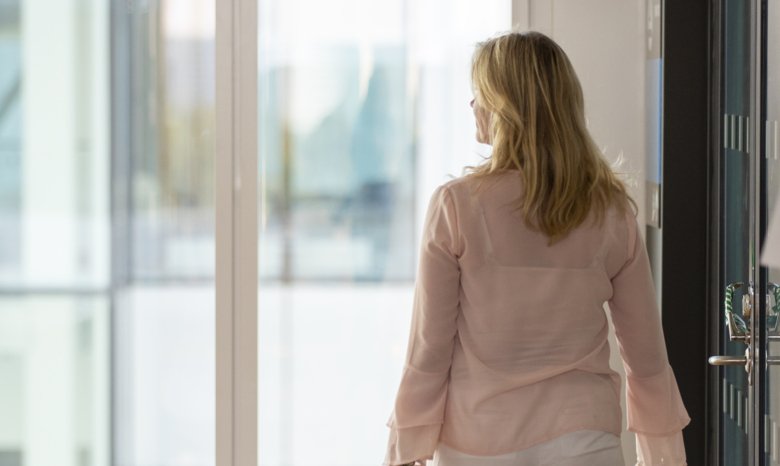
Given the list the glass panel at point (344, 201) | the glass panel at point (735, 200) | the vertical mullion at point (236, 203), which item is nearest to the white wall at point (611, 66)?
the glass panel at point (344, 201)

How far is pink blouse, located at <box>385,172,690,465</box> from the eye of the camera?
1.94 meters

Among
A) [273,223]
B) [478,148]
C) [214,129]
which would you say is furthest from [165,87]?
[478,148]

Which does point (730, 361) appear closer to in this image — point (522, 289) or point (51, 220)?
point (522, 289)

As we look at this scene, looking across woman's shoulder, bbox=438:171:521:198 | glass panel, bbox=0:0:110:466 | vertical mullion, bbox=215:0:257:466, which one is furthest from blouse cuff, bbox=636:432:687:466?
glass panel, bbox=0:0:110:466

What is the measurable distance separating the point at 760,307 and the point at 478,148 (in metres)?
1.81

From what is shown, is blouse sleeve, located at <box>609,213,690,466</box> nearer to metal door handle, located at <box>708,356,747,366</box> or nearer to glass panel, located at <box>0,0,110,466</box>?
metal door handle, located at <box>708,356,747,366</box>

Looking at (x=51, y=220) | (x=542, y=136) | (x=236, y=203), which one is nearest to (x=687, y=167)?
(x=542, y=136)

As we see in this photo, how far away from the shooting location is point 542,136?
6.49 feet

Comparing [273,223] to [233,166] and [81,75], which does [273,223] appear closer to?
[233,166]

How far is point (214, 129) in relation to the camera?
347 centimetres

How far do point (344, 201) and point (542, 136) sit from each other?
161cm

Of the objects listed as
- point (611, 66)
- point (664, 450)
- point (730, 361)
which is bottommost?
point (664, 450)

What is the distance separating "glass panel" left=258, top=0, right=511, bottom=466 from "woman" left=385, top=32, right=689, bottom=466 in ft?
4.92

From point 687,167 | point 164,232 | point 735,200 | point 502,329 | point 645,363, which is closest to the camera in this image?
point 502,329
